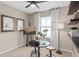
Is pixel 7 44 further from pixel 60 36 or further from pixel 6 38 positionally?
Answer: pixel 60 36

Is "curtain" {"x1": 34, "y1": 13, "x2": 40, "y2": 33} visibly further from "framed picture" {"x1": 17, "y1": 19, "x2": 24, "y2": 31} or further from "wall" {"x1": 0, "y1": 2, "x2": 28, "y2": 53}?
"framed picture" {"x1": 17, "y1": 19, "x2": 24, "y2": 31}

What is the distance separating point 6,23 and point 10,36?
2.29ft

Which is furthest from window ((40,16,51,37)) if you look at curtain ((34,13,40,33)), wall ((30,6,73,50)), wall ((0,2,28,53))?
wall ((0,2,28,53))

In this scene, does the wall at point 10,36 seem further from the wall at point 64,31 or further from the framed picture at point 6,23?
the wall at point 64,31

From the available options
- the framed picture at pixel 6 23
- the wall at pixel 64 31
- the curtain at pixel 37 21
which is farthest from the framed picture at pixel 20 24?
the wall at pixel 64 31

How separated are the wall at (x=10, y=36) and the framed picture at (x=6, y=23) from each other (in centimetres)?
17

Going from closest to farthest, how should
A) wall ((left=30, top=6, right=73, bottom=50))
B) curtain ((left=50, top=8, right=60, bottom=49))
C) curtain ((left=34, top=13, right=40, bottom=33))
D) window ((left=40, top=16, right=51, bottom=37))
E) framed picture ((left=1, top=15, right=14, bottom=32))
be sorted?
framed picture ((left=1, top=15, right=14, bottom=32)), wall ((left=30, top=6, right=73, bottom=50)), curtain ((left=50, top=8, right=60, bottom=49)), window ((left=40, top=16, right=51, bottom=37)), curtain ((left=34, top=13, right=40, bottom=33))

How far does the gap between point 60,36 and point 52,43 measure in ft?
2.08

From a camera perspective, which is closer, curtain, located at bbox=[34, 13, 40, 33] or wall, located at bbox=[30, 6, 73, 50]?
wall, located at bbox=[30, 6, 73, 50]

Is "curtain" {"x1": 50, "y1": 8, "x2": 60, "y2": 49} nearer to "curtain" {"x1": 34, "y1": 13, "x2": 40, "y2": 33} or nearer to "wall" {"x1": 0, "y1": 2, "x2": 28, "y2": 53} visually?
"curtain" {"x1": 34, "y1": 13, "x2": 40, "y2": 33}

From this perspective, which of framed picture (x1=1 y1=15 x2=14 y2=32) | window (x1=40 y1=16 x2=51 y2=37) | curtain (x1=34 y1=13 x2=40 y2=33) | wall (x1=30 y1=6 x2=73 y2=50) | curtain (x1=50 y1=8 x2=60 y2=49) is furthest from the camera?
curtain (x1=34 y1=13 x2=40 y2=33)

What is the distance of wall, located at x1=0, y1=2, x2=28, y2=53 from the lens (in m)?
4.22

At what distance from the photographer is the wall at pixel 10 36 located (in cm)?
422

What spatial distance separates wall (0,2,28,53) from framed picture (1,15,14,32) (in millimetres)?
175
